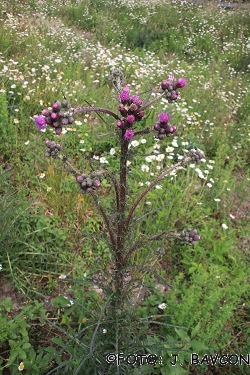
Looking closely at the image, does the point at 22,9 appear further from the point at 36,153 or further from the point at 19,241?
the point at 19,241

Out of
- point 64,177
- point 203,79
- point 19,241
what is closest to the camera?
point 19,241

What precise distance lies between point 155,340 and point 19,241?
4.23 ft

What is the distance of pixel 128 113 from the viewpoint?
1.13m

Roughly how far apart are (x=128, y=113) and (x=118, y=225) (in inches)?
22.3

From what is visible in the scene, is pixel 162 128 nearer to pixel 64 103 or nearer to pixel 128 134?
pixel 128 134

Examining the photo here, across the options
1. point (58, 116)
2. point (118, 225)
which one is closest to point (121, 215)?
point (118, 225)

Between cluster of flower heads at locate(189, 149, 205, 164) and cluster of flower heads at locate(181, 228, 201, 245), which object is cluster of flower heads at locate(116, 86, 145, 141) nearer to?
cluster of flower heads at locate(189, 149, 205, 164)

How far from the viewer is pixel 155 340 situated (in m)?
1.97

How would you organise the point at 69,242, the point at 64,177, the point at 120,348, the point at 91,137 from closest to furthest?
the point at 120,348 < the point at 69,242 < the point at 64,177 < the point at 91,137

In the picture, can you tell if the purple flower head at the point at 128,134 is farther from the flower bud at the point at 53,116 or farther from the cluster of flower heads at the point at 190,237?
the cluster of flower heads at the point at 190,237

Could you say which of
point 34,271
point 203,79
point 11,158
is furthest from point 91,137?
point 203,79

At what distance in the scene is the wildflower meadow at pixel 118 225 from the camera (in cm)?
143

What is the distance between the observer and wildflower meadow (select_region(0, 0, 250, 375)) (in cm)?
→ 143
